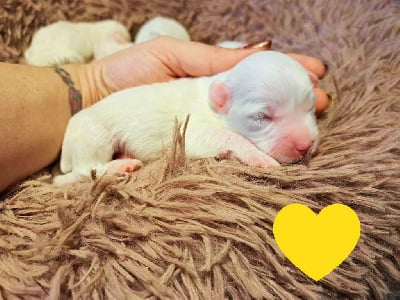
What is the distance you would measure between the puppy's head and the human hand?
0.60 feet

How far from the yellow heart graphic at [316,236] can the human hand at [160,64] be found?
0.55 meters

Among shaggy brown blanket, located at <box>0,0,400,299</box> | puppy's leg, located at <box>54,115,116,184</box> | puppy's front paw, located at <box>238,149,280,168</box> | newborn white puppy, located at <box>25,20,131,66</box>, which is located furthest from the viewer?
newborn white puppy, located at <box>25,20,131,66</box>

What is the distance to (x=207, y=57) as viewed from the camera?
137 cm

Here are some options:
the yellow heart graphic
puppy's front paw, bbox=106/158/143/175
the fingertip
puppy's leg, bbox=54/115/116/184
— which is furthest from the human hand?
the yellow heart graphic

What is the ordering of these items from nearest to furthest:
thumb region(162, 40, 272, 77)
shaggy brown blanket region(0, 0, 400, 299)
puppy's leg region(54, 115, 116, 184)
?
shaggy brown blanket region(0, 0, 400, 299)
puppy's leg region(54, 115, 116, 184)
thumb region(162, 40, 272, 77)

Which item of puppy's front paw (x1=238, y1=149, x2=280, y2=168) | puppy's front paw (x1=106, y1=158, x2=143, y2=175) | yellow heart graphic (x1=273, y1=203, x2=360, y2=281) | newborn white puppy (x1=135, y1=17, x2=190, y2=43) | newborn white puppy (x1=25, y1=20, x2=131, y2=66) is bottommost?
puppy's front paw (x1=106, y1=158, x2=143, y2=175)

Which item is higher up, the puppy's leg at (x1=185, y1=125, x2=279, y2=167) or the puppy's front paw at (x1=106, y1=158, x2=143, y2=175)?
the puppy's leg at (x1=185, y1=125, x2=279, y2=167)

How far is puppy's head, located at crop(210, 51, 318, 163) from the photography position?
1.10 meters

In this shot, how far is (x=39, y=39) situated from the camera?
5.50ft

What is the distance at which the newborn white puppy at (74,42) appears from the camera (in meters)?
1.64

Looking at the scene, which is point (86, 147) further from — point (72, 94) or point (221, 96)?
point (221, 96)

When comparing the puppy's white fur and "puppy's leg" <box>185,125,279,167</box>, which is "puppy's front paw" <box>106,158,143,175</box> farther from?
the puppy's white fur

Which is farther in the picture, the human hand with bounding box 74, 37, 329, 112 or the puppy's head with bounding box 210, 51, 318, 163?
the human hand with bounding box 74, 37, 329, 112

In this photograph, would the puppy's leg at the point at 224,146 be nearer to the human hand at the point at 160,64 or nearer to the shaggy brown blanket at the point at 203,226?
the shaggy brown blanket at the point at 203,226
